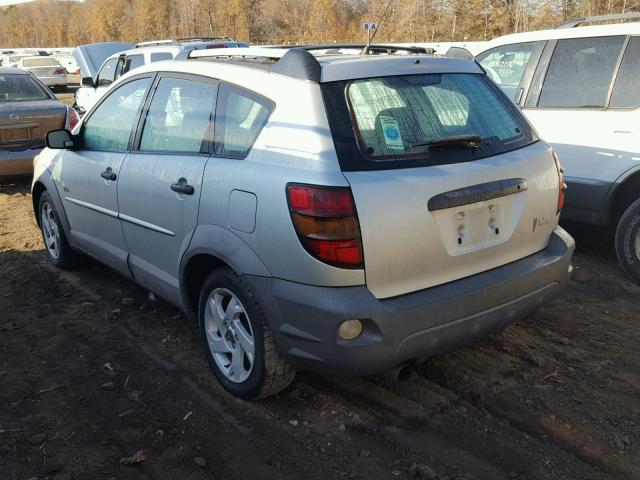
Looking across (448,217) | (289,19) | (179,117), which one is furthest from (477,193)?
(289,19)

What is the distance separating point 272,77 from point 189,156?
723 mm

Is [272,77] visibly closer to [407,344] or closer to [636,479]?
[407,344]

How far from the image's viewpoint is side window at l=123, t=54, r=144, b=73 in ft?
43.5

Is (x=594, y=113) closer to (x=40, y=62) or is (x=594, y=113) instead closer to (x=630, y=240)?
(x=630, y=240)

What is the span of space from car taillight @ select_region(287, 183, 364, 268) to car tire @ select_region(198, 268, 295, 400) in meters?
0.47

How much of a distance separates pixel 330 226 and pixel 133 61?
11760 mm

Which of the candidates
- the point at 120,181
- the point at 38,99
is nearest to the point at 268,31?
the point at 38,99

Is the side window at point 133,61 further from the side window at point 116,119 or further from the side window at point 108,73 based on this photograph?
the side window at point 116,119

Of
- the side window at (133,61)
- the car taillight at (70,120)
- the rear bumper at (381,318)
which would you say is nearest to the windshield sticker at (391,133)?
the rear bumper at (381,318)

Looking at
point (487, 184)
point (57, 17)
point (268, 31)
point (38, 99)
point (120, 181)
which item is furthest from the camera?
point (57, 17)

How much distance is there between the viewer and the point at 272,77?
3328 millimetres

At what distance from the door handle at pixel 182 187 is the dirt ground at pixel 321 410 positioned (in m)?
1.06

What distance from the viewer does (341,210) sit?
289 cm

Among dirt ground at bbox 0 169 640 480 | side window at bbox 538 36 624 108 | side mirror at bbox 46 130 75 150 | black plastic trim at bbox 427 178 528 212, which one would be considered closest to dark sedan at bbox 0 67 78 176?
side mirror at bbox 46 130 75 150
